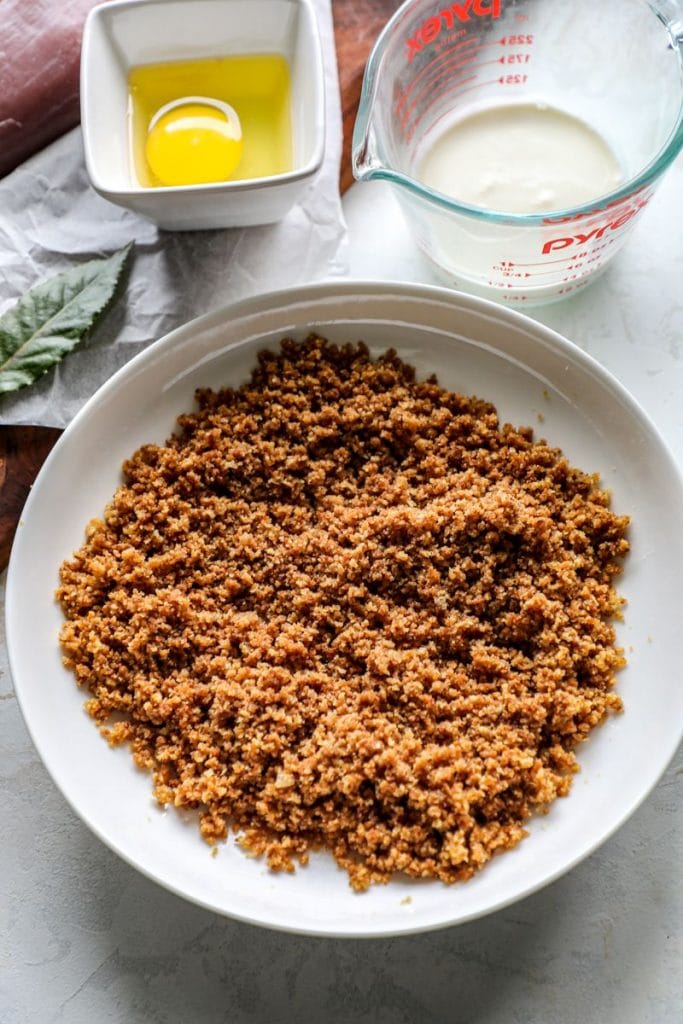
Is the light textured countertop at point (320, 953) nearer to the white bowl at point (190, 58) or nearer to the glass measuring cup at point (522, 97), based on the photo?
the glass measuring cup at point (522, 97)

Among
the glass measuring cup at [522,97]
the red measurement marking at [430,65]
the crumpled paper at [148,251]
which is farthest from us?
the crumpled paper at [148,251]

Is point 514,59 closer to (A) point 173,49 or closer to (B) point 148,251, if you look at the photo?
(A) point 173,49

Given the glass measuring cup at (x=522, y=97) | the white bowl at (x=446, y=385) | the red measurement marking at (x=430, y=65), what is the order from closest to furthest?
the white bowl at (x=446, y=385)
the glass measuring cup at (x=522, y=97)
the red measurement marking at (x=430, y=65)

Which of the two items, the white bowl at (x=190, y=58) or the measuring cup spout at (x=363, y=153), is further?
the white bowl at (x=190, y=58)

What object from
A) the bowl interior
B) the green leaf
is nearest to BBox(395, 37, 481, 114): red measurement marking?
the bowl interior

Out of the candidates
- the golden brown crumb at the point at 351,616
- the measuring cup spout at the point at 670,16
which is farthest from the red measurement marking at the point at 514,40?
the golden brown crumb at the point at 351,616

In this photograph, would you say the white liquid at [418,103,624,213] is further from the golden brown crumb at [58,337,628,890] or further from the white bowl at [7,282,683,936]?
the golden brown crumb at [58,337,628,890]
